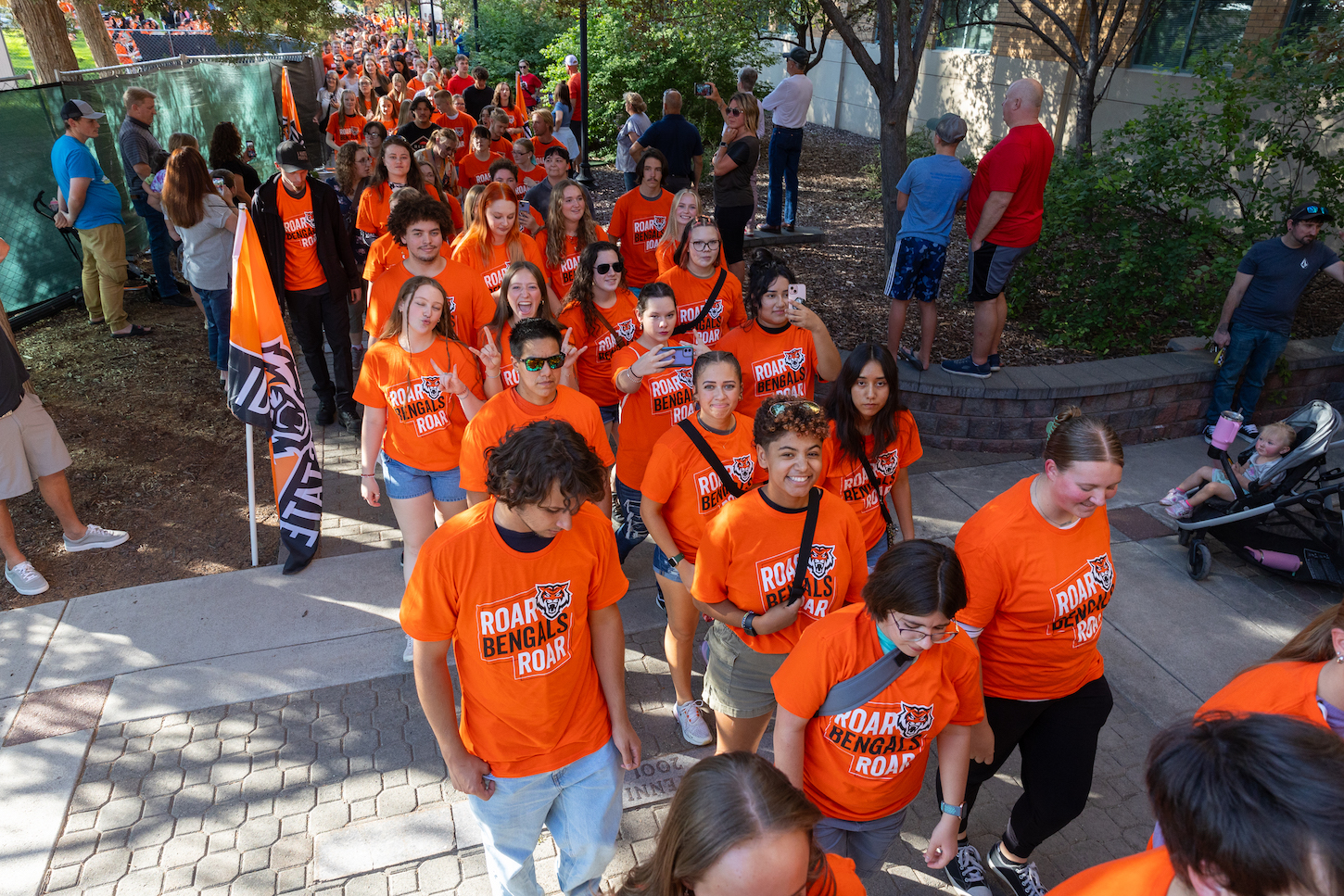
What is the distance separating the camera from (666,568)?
3812 millimetres

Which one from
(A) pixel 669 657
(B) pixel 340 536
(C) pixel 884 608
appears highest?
(C) pixel 884 608

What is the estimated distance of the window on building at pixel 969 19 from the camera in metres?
16.6

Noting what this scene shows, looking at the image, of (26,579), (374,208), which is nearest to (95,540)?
(26,579)

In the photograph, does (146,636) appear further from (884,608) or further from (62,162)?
(62,162)

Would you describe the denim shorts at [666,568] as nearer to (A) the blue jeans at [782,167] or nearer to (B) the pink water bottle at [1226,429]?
(B) the pink water bottle at [1226,429]

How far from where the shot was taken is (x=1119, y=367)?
6.75 meters

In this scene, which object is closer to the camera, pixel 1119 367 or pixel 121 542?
pixel 121 542

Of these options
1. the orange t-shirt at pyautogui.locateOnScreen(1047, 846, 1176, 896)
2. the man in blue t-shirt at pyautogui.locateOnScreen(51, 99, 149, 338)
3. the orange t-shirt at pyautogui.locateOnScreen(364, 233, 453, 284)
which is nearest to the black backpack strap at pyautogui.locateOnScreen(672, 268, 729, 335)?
the orange t-shirt at pyautogui.locateOnScreen(364, 233, 453, 284)

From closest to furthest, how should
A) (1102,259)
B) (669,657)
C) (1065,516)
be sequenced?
(1065,516)
(669,657)
(1102,259)

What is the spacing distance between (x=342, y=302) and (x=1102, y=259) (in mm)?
6813

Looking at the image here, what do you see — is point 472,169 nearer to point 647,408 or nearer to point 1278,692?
point 647,408

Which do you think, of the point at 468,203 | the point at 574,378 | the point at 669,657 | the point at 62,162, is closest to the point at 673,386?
the point at 574,378

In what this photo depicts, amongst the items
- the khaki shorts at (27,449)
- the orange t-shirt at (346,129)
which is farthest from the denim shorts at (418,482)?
the orange t-shirt at (346,129)

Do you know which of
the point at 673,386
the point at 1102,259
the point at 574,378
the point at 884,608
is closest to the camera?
the point at 884,608
